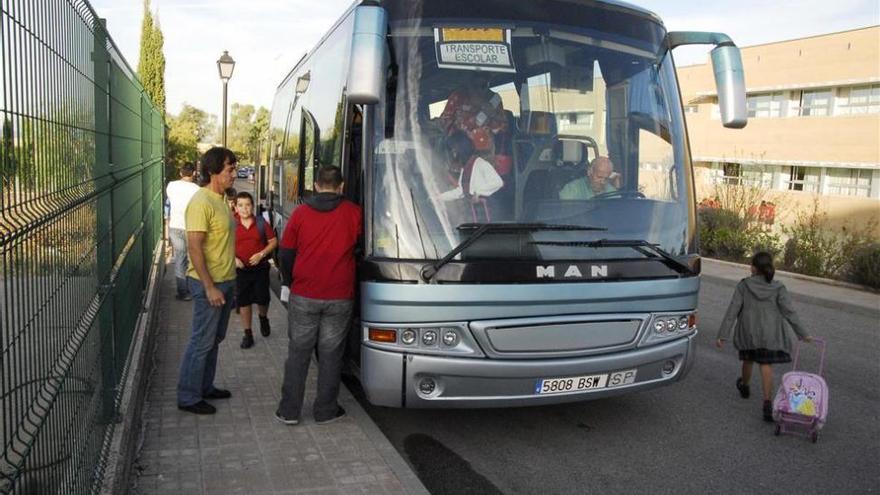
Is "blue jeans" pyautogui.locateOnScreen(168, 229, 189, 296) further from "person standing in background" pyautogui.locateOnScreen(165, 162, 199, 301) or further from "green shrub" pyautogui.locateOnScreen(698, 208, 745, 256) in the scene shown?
"green shrub" pyautogui.locateOnScreen(698, 208, 745, 256)

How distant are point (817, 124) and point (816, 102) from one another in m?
1.69

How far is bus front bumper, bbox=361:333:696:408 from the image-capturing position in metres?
4.59

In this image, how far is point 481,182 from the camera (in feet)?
15.8

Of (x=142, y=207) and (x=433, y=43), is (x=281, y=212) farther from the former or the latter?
(x=433, y=43)

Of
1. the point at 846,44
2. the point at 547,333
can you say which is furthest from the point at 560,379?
the point at 846,44

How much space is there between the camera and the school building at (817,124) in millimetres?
33594

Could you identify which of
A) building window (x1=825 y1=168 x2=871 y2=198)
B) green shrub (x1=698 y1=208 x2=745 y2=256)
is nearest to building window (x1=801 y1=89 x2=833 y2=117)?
building window (x1=825 y1=168 x2=871 y2=198)

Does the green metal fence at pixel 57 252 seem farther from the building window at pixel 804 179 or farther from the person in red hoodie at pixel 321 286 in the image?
the building window at pixel 804 179

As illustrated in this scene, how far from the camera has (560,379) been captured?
15.8 ft

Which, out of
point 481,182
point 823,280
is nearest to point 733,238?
point 823,280

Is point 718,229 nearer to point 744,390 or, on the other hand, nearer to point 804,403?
point 744,390

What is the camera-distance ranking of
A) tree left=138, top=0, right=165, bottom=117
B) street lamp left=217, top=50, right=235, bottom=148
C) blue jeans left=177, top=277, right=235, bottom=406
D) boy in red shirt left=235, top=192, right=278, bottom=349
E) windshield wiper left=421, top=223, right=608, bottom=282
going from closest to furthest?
windshield wiper left=421, top=223, right=608, bottom=282, blue jeans left=177, top=277, right=235, bottom=406, boy in red shirt left=235, top=192, right=278, bottom=349, street lamp left=217, top=50, right=235, bottom=148, tree left=138, top=0, right=165, bottom=117

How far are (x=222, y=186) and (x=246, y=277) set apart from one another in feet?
8.50

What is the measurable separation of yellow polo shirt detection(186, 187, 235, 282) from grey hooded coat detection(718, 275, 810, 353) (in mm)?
4025
